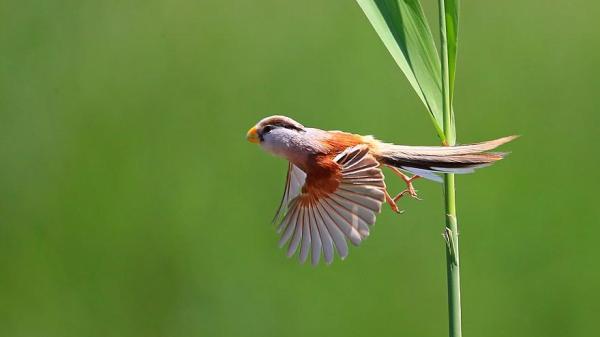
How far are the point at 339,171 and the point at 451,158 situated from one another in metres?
0.10

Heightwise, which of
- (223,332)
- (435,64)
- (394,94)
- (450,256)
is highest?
(394,94)

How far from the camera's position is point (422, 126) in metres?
1.75

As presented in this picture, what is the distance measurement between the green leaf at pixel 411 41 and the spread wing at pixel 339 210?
0.07 metres

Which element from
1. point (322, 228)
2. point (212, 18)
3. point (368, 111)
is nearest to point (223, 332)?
point (368, 111)

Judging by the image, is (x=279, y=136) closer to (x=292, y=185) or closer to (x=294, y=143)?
(x=294, y=143)

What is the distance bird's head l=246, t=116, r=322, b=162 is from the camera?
68 centimetres

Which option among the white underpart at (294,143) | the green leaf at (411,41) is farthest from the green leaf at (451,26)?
the white underpart at (294,143)

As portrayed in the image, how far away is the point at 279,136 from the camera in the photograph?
68 cm

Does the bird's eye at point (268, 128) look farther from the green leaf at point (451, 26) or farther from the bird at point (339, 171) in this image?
the green leaf at point (451, 26)

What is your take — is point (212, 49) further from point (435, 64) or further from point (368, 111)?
point (435, 64)

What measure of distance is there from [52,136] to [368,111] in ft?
2.35

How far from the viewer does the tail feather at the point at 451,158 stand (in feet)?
1.98

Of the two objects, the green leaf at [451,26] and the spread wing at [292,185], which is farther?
the spread wing at [292,185]

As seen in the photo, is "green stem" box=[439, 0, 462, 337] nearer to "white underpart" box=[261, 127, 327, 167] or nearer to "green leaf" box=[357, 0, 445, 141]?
"green leaf" box=[357, 0, 445, 141]
